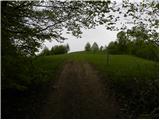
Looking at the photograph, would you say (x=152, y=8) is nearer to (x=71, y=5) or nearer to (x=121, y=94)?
(x=71, y=5)

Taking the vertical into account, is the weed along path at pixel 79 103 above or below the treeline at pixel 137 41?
below

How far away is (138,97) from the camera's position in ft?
51.6

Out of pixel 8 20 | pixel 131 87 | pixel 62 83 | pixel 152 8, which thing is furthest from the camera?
pixel 62 83

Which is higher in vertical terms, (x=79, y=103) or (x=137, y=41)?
(x=137, y=41)

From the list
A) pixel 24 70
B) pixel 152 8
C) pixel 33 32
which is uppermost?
pixel 152 8

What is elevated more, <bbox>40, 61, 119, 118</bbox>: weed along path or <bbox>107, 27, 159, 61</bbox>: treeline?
<bbox>107, 27, 159, 61</bbox>: treeline

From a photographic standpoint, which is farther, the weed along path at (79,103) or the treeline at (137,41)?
the treeline at (137,41)

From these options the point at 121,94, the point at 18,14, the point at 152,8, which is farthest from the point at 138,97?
the point at 18,14

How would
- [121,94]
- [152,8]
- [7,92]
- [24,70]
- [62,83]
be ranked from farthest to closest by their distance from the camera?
[62,83], [121,94], [7,92], [152,8], [24,70]

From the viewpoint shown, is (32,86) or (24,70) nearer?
(24,70)

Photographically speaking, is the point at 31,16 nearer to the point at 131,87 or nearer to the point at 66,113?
the point at 66,113

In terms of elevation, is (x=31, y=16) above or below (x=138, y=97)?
above

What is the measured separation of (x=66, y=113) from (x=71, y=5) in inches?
165

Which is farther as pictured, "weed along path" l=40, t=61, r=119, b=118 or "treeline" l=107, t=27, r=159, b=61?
"treeline" l=107, t=27, r=159, b=61
